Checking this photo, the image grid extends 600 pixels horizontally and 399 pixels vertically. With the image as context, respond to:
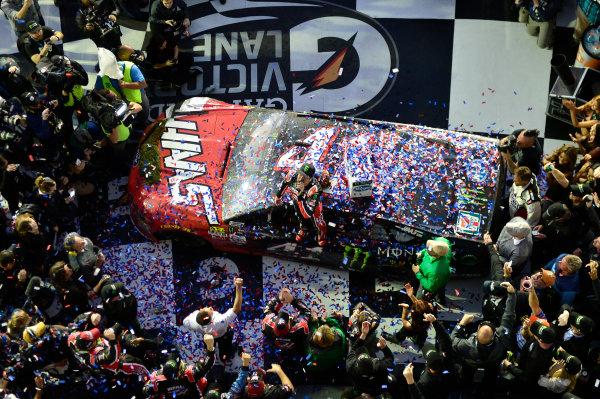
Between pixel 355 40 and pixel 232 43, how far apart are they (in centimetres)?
183

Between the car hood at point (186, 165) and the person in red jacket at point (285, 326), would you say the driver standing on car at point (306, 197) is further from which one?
the car hood at point (186, 165)

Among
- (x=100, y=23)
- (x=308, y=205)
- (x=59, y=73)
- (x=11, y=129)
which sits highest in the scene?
(x=100, y=23)

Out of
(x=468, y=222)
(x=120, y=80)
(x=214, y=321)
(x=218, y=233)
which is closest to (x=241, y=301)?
(x=214, y=321)

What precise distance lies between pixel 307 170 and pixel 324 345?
1870mm

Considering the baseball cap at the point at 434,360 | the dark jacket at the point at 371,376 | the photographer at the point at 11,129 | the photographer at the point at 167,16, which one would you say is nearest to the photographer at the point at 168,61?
the photographer at the point at 167,16

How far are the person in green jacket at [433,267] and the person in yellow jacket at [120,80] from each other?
3.96 meters

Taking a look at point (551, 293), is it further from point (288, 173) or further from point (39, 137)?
point (39, 137)

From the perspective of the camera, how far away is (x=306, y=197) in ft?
23.2

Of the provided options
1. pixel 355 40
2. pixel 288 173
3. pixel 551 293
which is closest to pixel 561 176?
pixel 551 293

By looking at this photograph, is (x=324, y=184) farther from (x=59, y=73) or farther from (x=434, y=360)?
(x=59, y=73)

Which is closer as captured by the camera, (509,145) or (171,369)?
(171,369)

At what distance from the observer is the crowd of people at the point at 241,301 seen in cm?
645

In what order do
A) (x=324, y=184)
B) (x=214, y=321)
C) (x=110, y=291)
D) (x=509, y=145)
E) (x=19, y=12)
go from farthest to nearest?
(x=19, y=12), (x=509, y=145), (x=324, y=184), (x=214, y=321), (x=110, y=291)

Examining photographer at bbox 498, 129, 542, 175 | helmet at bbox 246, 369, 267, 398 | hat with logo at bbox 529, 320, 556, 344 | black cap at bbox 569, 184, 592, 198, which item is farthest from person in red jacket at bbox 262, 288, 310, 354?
black cap at bbox 569, 184, 592, 198
